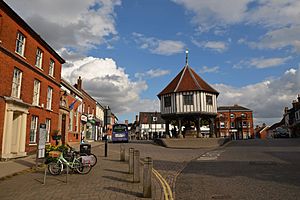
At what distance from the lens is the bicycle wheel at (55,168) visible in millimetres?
10164

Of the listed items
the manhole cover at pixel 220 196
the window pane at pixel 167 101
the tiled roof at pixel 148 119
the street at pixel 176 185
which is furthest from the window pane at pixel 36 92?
the tiled roof at pixel 148 119

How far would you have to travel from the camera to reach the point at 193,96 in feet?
97.2

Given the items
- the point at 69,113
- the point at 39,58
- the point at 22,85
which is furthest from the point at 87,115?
the point at 22,85

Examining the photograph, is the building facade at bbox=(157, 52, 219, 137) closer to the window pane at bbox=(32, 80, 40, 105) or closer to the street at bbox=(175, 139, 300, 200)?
the window pane at bbox=(32, 80, 40, 105)

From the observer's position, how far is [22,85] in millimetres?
16984

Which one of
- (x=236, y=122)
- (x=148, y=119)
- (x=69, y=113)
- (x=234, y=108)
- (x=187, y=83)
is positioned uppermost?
(x=234, y=108)

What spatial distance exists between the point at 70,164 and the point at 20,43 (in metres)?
10.7

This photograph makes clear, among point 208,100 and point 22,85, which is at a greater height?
point 208,100

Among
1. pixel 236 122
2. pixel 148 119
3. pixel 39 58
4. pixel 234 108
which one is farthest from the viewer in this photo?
pixel 148 119

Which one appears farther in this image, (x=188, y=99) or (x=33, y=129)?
(x=188, y=99)

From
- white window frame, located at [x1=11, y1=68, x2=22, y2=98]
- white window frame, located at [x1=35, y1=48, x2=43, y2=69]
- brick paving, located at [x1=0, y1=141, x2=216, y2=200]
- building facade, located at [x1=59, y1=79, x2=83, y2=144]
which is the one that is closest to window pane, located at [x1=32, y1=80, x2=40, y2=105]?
white window frame, located at [x1=35, y1=48, x2=43, y2=69]

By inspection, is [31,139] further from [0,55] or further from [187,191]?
[187,191]

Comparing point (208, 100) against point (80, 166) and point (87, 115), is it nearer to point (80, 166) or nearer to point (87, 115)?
point (87, 115)

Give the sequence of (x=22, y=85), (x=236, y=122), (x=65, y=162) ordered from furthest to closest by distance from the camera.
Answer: (x=236, y=122) < (x=22, y=85) < (x=65, y=162)
